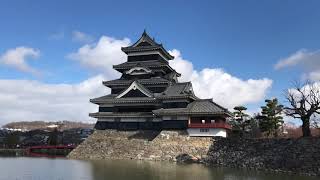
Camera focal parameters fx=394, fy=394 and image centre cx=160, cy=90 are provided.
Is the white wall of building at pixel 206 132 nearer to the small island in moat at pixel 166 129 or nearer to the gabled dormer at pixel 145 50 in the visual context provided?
the small island in moat at pixel 166 129

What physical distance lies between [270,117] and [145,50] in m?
16.0

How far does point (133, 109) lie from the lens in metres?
43.3

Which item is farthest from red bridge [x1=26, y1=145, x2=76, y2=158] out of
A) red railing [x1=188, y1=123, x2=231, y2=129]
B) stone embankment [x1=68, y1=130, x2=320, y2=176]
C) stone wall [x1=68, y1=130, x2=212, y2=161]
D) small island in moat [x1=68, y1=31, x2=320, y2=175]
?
red railing [x1=188, y1=123, x2=231, y2=129]

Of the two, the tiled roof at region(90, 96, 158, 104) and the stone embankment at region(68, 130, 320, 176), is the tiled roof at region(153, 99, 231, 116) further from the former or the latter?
the tiled roof at region(90, 96, 158, 104)

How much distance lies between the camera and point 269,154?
102ft

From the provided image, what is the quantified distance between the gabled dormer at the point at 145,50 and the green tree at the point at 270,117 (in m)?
13.5

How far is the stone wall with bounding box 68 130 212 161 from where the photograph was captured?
36156mm

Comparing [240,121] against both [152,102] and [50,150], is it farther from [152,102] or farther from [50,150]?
[50,150]

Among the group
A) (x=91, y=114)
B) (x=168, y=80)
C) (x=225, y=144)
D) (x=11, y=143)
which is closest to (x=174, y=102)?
(x=168, y=80)

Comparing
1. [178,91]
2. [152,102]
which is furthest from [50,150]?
[178,91]

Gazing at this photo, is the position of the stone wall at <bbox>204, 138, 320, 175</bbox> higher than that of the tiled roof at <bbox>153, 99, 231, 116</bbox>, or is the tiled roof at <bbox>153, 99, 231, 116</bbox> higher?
the tiled roof at <bbox>153, 99, 231, 116</bbox>

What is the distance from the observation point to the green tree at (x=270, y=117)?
39.2m

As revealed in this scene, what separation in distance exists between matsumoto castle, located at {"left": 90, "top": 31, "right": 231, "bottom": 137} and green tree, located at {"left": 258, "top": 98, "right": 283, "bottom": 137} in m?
3.81

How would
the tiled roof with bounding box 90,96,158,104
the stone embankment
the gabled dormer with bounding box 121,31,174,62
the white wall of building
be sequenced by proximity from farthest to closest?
the gabled dormer with bounding box 121,31,174,62, the tiled roof with bounding box 90,96,158,104, the white wall of building, the stone embankment
